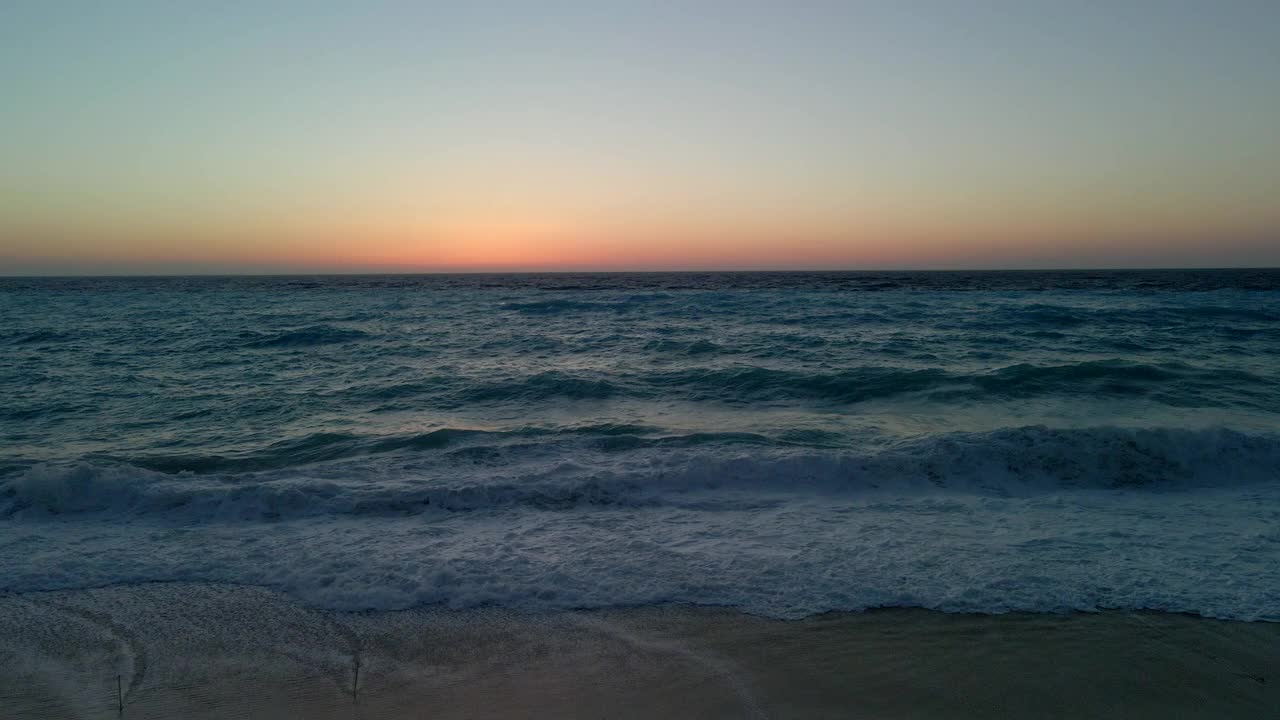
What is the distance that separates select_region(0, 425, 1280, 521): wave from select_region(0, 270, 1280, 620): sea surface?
0.04 meters

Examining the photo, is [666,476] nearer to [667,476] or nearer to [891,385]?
[667,476]

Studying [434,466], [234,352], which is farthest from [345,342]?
[434,466]

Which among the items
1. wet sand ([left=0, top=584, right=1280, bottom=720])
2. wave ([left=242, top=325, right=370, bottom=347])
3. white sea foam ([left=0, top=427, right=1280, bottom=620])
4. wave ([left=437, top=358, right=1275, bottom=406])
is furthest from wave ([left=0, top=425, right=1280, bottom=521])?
wave ([left=242, top=325, right=370, bottom=347])

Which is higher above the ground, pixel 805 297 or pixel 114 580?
pixel 805 297

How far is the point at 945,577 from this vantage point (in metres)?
5.76

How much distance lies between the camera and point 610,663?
15.0 ft

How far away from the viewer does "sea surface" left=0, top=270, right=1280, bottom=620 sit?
582 cm

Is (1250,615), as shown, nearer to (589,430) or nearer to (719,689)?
(719,689)

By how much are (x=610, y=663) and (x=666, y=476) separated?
4.15 meters

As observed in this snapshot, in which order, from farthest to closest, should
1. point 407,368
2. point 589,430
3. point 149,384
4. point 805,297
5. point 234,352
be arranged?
1. point 805,297
2. point 234,352
3. point 407,368
4. point 149,384
5. point 589,430

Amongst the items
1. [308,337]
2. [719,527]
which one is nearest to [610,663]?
[719,527]

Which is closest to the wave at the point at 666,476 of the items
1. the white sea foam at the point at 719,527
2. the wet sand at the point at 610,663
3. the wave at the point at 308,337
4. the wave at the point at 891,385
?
the white sea foam at the point at 719,527

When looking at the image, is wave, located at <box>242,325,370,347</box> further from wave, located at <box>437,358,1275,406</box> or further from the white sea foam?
the white sea foam

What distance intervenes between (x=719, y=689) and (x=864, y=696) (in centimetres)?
91
